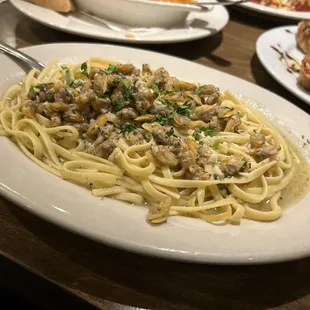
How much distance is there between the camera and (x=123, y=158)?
54.7 inches

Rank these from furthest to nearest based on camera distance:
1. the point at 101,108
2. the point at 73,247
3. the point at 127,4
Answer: the point at 127,4 → the point at 101,108 → the point at 73,247

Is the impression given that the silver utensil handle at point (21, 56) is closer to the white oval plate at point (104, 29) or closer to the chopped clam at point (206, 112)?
the white oval plate at point (104, 29)

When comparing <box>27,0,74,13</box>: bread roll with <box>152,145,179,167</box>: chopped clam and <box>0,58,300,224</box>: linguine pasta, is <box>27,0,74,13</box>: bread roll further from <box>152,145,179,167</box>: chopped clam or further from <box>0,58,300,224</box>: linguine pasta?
<box>152,145,179,167</box>: chopped clam

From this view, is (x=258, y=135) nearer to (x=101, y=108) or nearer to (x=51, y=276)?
(x=101, y=108)

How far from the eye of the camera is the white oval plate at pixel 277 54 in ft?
6.56

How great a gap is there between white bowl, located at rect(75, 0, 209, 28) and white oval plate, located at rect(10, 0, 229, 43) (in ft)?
0.12

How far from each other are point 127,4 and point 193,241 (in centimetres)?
145

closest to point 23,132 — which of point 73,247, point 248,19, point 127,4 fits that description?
point 73,247

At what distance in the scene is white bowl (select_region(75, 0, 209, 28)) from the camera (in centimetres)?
219

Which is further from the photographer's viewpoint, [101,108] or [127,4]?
[127,4]

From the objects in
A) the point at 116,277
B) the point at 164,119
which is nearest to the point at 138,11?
the point at 164,119

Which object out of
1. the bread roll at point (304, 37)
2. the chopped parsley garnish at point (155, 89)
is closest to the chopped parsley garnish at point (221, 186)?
the chopped parsley garnish at point (155, 89)

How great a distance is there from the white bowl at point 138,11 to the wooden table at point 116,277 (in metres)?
1.27

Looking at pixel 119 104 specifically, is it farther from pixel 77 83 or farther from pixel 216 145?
pixel 216 145
